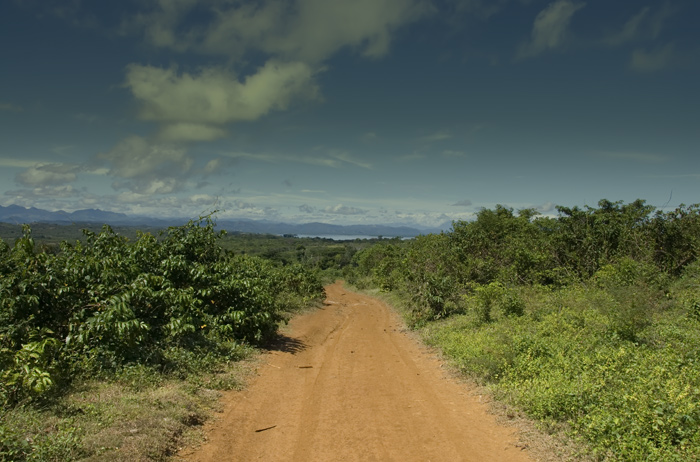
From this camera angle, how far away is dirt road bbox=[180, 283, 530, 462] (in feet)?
16.6

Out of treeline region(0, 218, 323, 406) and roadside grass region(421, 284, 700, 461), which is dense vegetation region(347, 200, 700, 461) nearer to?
roadside grass region(421, 284, 700, 461)

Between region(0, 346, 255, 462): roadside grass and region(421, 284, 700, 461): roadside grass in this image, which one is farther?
region(421, 284, 700, 461): roadside grass

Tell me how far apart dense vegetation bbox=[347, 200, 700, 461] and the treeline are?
5573 millimetres

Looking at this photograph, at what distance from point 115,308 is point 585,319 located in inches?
386

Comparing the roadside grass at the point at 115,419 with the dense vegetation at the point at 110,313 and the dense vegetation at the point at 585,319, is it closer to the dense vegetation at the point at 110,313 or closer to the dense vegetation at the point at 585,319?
the dense vegetation at the point at 110,313

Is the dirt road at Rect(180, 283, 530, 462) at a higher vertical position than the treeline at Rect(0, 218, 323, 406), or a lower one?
lower

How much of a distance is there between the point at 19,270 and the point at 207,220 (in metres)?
4.20

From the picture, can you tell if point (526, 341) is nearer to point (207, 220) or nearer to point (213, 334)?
point (213, 334)

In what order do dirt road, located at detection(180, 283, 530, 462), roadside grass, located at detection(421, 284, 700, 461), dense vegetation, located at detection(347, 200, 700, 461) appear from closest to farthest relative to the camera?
roadside grass, located at detection(421, 284, 700, 461)
dense vegetation, located at detection(347, 200, 700, 461)
dirt road, located at detection(180, 283, 530, 462)

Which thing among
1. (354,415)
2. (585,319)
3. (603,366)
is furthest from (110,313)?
(585,319)

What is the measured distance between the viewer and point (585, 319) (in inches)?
360

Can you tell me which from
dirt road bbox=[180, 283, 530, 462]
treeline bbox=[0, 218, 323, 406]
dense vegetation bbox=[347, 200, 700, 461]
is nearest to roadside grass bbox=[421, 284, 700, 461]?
dense vegetation bbox=[347, 200, 700, 461]

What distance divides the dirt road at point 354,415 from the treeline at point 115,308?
1.44 metres

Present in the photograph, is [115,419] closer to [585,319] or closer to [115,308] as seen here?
[115,308]
